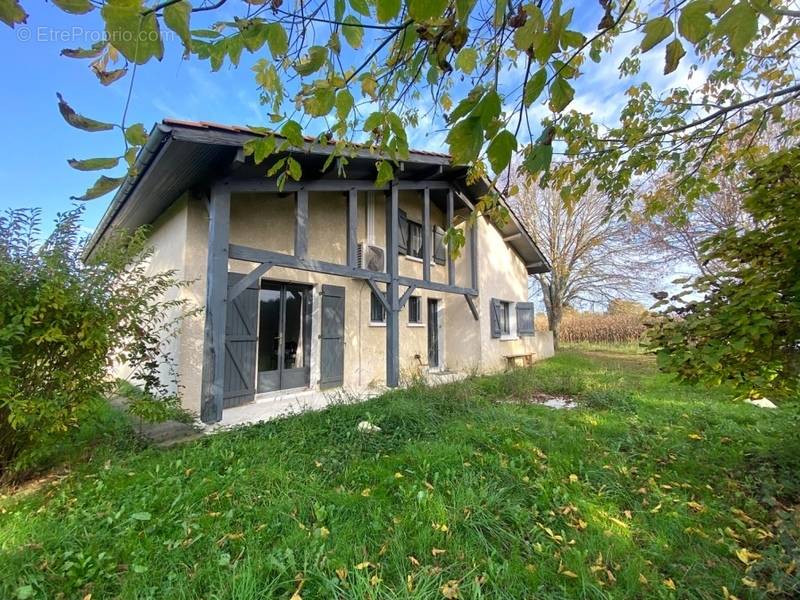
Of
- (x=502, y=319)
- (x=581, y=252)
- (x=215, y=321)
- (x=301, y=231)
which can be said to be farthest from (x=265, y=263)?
(x=581, y=252)

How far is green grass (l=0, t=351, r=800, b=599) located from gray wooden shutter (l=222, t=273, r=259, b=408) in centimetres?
170

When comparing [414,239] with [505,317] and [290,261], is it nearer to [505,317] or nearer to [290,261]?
[505,317]

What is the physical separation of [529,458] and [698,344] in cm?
177

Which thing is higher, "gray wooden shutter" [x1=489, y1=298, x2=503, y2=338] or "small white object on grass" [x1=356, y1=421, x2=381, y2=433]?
"gray wooden shutter" [x1=489, y1=298, x2=503, y2=338]

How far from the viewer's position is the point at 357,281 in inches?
316

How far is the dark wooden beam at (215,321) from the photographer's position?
4645 millimetres

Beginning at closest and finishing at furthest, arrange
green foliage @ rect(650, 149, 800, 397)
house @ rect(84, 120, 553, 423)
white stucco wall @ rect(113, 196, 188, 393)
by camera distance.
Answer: green foliage @ rect(650, 149, 800, 397)
house @ rect(84, 120, 553, 423)
white stucco wall @ rect(113, 196, 188, 393)

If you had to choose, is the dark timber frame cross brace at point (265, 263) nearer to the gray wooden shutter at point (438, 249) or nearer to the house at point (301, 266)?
the house at point (301, 266)

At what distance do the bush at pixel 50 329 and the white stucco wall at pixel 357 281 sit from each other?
1.34 meters

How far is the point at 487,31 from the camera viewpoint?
217cm

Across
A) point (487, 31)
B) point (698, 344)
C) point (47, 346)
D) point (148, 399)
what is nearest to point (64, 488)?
point (148, 399)

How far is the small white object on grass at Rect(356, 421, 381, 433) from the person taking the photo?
405 cm

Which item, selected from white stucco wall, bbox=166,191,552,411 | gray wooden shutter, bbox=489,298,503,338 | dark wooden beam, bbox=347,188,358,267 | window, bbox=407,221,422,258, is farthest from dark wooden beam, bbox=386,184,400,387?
gray wooden shutter, bbox=489,298,503,338

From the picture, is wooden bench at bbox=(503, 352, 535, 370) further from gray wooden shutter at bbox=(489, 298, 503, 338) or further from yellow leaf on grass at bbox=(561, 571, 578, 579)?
A: yellow leaf on grass at bbox=(561, 571, 578, 579)
